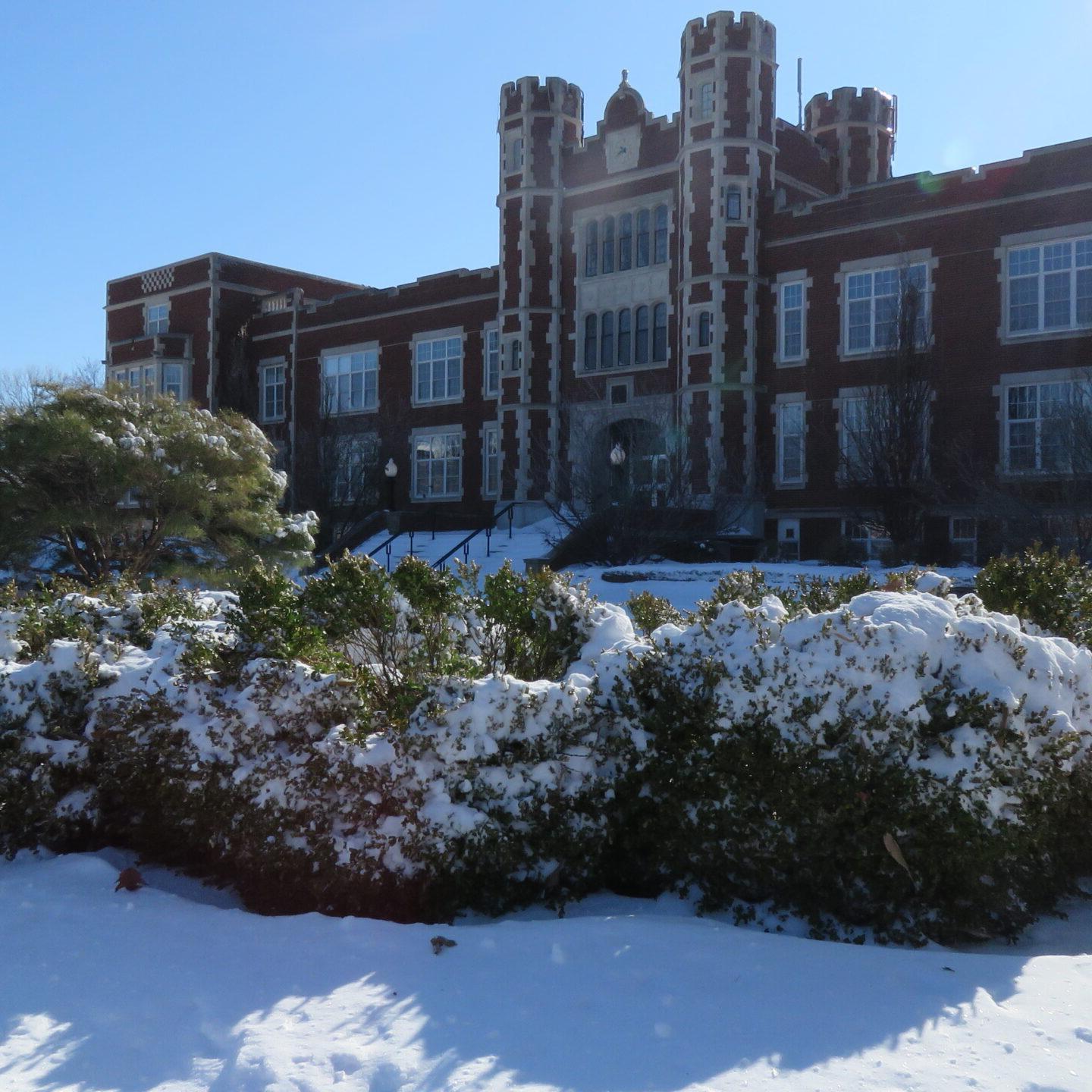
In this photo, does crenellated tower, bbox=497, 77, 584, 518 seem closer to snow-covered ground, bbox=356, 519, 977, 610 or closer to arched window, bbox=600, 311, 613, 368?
arched window, bbox=600, 311, 613, 368

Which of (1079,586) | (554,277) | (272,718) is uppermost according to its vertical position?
(554,277)

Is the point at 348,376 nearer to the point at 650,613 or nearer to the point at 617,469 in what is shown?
the point at 617,469

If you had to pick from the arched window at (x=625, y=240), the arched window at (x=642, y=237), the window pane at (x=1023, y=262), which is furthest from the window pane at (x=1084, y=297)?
the arched window at (x=625, y=240)

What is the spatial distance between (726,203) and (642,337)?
4.25m

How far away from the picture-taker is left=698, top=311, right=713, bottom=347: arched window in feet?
87.6

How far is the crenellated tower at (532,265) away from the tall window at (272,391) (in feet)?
36.6

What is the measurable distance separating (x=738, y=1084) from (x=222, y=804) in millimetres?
2422

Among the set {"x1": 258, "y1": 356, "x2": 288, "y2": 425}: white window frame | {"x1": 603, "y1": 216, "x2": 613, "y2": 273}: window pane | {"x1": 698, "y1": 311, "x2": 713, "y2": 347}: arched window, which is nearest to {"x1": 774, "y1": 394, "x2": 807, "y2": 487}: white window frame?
{"x1": 698, "y1": 311, "x2": 713, "y2": 347}: arched window

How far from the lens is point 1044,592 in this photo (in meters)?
5.54

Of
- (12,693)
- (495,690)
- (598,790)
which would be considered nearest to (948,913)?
(598,790)

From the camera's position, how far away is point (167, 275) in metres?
40.8

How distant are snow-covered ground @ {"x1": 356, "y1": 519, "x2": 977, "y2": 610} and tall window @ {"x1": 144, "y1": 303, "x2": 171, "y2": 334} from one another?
17494mm

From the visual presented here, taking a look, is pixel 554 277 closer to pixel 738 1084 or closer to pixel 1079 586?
pixel 1079 586

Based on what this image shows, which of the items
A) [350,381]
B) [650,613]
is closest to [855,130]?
[350,381]
